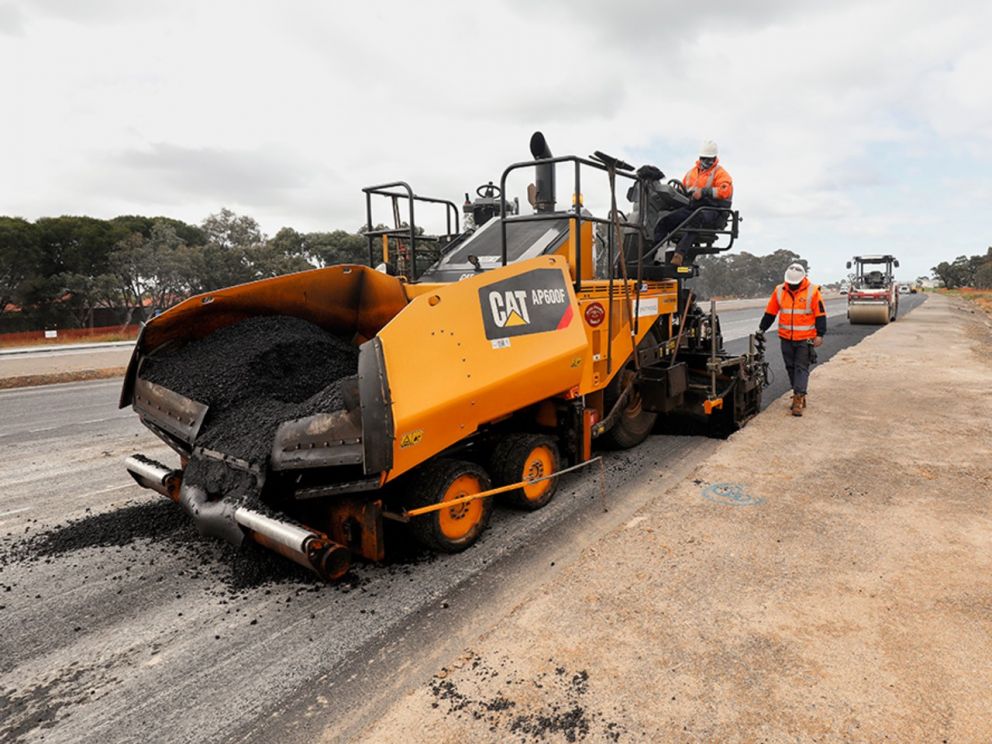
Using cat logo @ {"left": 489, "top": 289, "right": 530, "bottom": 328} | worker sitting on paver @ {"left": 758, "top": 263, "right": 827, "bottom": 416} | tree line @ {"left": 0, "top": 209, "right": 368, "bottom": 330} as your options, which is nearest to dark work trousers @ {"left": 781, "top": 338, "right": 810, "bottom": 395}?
worker sitting on paver @ {"left": 758, "top": 263, "right": 827, "bottom": 416}

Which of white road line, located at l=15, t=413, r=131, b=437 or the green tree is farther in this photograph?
the green tree

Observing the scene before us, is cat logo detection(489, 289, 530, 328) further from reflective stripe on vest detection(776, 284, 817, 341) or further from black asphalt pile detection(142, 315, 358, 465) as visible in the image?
reflective stripe on vest detection(776, 284, 817, 341)

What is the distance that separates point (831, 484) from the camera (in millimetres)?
4840

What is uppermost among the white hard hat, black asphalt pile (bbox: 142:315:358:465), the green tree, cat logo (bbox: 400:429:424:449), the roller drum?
the green tree

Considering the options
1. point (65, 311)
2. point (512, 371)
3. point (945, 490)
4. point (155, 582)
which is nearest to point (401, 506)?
point (512, 371)

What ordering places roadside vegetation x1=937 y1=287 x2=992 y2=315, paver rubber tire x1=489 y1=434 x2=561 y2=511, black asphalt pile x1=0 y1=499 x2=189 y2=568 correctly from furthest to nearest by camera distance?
roadside vegetation x1=937 y1=287 x2=992 y2=315
paver rubber tire x1=489 y1=434 x2=561 y2=511
black asphalt pile x1=0 y1=499 x2=189 y2=568

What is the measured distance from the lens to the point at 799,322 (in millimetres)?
7324

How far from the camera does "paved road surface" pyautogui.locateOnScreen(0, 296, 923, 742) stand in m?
2.45

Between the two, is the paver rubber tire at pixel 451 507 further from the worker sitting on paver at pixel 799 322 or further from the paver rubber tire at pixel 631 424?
the worker sitting on paver at pixel 799 322

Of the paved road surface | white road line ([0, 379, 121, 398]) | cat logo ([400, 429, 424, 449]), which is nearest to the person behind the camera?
the paved road surface

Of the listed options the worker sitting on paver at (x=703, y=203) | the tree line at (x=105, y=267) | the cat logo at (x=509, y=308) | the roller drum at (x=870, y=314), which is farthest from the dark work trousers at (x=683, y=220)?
the tree line at (x=105, y=267)

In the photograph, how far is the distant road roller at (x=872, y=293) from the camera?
71.5 ft

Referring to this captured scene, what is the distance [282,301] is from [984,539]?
16.3ft

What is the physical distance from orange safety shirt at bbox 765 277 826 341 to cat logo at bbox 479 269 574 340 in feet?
13.3
